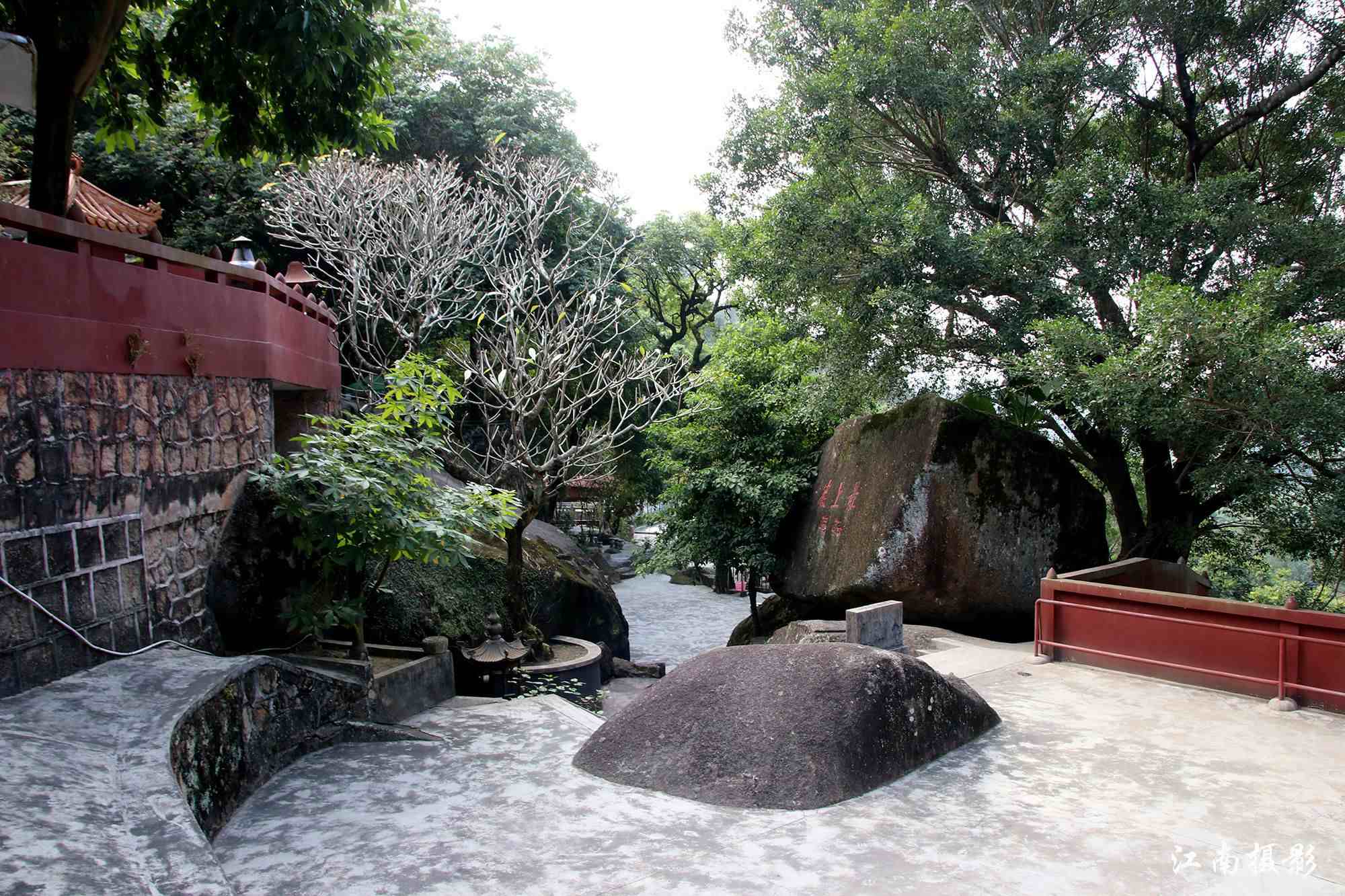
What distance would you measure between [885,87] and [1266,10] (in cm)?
432

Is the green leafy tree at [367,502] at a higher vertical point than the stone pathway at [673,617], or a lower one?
higher

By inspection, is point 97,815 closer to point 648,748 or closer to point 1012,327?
point 648,748

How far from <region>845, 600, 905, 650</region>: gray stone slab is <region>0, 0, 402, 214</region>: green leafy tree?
647cm

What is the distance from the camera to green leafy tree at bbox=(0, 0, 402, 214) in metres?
6.95

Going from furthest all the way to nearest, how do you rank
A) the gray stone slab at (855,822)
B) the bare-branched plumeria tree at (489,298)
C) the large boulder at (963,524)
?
the large boulder at (963,524)
the bare-branched plumeria tree at (489,298)
the gray stone slab at (855,822)

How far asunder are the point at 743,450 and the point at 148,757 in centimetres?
1151

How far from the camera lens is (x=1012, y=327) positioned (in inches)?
434

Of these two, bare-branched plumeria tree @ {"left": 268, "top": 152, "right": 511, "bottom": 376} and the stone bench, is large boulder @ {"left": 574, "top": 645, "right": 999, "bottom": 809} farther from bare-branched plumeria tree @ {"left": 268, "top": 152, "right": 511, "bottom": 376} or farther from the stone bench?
bare-branched plumeria tree @ {"left": 268, "top": 152, "right": 511, "bottom": 376}

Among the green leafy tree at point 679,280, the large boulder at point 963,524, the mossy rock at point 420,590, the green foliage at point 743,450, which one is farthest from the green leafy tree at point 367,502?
the green leafy tree at point 679,280

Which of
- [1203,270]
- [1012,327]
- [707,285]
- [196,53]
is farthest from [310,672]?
[707,285]

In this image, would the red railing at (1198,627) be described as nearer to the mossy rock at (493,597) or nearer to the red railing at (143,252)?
the mossy rock at (493,597)

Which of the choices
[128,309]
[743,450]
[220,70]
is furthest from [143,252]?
[743,450]

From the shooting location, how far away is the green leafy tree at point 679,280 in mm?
23172

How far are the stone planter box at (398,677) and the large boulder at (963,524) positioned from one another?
229 inches
